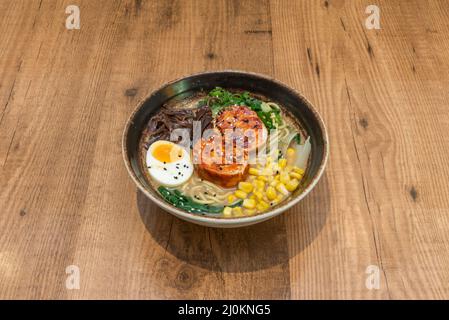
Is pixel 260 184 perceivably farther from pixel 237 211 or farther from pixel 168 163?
pixel 168 163

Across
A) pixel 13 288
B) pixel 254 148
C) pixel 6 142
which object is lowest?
pixel 13 288

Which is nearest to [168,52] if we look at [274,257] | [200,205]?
[200,205]

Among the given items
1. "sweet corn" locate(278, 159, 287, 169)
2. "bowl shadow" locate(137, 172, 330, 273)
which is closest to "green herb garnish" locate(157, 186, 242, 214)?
"bowl shadow" locate(137, 172, 330, 273)

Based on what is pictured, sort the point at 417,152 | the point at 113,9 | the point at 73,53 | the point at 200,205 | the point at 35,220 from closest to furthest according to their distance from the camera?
the point at 200,205, the point at 35,220, the point at 417,152, the point at 73,53, the point at 113,9

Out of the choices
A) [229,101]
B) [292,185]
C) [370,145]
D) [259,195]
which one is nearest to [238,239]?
[259,195]

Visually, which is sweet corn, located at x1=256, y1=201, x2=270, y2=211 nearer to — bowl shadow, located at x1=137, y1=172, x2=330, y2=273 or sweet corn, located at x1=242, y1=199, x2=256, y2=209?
sweet corn, located at x1=242, y1=199, x2=256, y2=209

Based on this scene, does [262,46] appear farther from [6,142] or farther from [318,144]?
[6,142]
